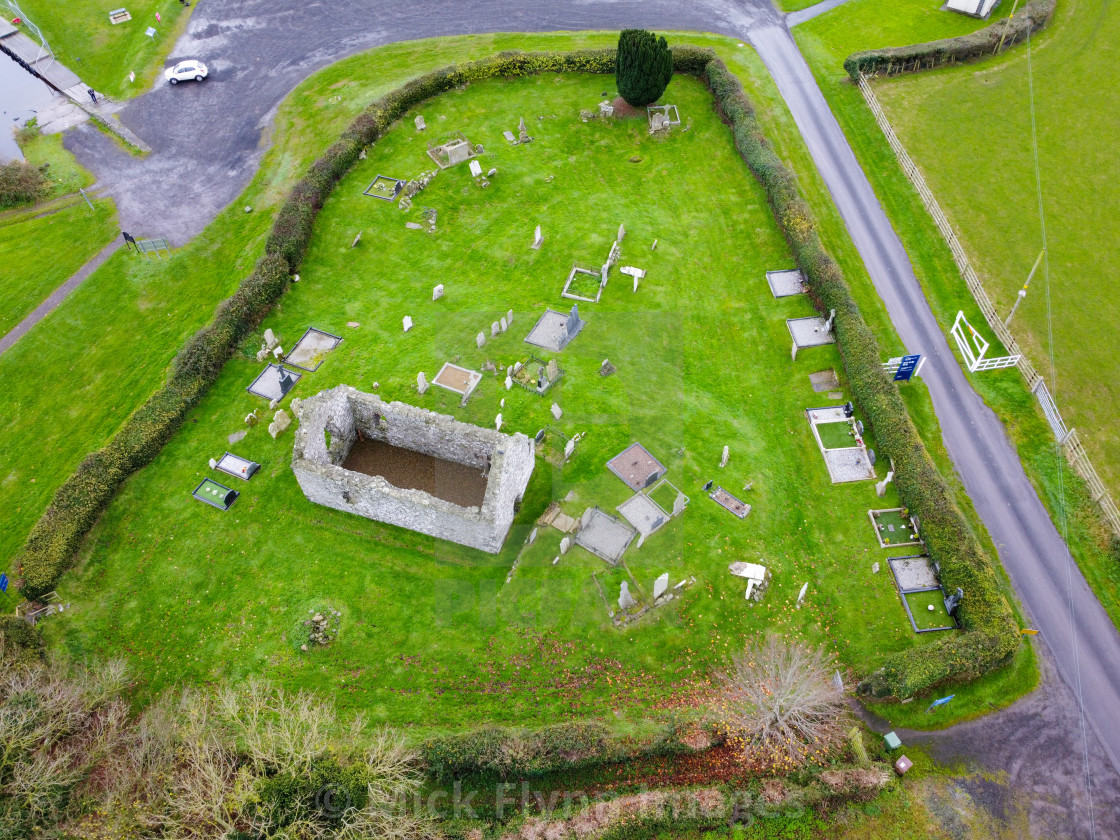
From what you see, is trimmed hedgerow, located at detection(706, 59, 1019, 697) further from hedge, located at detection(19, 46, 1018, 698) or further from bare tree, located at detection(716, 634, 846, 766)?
bare tree, located at detection(716, 634, 846, 766)

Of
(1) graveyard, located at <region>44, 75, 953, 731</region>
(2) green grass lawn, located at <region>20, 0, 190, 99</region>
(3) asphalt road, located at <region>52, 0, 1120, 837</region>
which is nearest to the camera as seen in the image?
(3) asphalt road, located at <region>52, 0, 1120, 837</region>

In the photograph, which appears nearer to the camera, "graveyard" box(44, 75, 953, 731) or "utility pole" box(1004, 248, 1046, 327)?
"graveyard" box(44, 75, 953, 731)

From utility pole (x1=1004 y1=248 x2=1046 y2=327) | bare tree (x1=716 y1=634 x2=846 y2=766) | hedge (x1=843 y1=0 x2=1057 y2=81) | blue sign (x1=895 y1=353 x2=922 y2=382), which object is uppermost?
hedge (x1=843 y1=0 x2=1057 y2=81)

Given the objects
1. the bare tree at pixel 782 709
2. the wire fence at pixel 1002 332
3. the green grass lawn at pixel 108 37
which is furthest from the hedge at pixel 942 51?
the green grass lawn at pixel 108 37

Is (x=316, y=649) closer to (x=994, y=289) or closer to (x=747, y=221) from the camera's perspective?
(x=747, y=221)

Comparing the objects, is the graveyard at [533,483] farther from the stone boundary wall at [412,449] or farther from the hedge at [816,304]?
the hedge at [816,304]

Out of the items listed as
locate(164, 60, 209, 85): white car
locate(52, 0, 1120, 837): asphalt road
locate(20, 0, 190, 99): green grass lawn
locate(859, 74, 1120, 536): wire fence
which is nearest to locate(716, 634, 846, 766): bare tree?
locate(52, 0, 1120, 837): asphalt road
